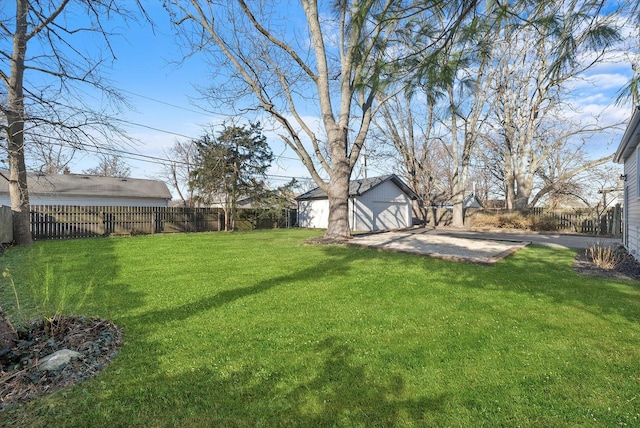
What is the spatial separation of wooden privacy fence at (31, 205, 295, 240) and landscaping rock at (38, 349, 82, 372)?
13.8 m

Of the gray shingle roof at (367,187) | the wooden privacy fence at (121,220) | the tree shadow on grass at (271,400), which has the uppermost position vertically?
the gray shingle roof at (367,187)

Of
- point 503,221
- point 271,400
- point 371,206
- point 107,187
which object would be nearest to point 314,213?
point 371,206

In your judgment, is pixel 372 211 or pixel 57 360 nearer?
pixel 57 360

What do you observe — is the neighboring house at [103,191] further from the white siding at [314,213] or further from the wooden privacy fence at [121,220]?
the white siding at [314,213]

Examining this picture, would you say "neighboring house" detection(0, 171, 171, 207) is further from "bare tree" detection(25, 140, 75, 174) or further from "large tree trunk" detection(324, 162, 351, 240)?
"bare tree" detection(25, 140, 75, 174)

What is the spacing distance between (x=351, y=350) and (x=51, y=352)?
2506mm

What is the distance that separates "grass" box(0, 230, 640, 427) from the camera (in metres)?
1.96

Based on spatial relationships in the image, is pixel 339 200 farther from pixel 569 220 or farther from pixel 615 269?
pixel 569 220

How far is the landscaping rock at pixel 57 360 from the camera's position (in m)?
2.35

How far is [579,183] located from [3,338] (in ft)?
85.4

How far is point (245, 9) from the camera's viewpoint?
33.3 feet

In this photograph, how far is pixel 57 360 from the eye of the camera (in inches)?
95.1

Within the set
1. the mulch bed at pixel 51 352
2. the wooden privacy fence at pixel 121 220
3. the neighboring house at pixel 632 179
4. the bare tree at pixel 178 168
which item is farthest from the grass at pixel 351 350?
the bare tree at pixel 178 168

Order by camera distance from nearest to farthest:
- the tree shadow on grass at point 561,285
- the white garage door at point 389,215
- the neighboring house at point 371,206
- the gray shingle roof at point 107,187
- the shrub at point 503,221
Result: the tree shadow on grass at point 561,285 < the shrub at point 503,221 < the neighboring house at point 371,206 < the white garage door at point 389,215 < the gray shingle roof at point 107,187
